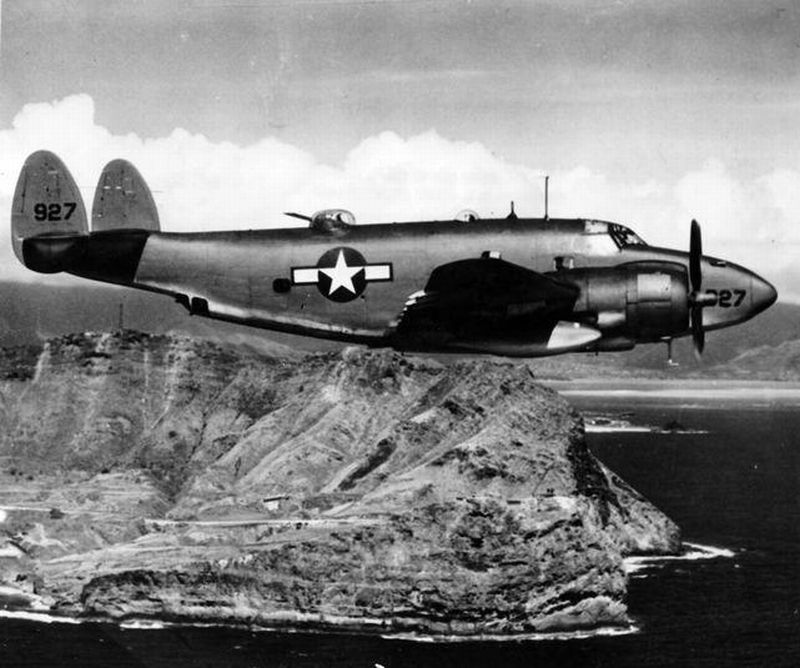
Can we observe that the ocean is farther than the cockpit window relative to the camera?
Yes

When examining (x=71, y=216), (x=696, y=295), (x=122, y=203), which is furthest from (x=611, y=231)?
(x=71, y=216)

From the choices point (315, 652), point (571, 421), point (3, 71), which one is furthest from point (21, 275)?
point (571, 421)

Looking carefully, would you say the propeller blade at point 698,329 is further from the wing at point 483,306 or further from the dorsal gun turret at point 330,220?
the dorsal gun turret at point 330,220

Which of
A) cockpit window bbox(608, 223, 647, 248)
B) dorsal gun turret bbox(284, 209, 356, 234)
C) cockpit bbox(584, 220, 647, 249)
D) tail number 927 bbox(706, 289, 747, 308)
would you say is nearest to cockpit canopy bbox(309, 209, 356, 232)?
dorsal gun turret bbox(284, 209, 356, 234)

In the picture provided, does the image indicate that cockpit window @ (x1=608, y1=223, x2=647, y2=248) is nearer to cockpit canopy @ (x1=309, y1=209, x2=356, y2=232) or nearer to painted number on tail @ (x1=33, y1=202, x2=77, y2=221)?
cockpit canopy @ (x1=309, y1=209, x2=356, y2=232)

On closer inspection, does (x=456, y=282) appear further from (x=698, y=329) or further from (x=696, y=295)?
(x=698, y=329)

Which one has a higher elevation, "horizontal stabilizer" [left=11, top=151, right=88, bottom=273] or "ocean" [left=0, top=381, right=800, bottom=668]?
"horizontal stabilizer" [left=11, top=151, right=88, bottom=273]
